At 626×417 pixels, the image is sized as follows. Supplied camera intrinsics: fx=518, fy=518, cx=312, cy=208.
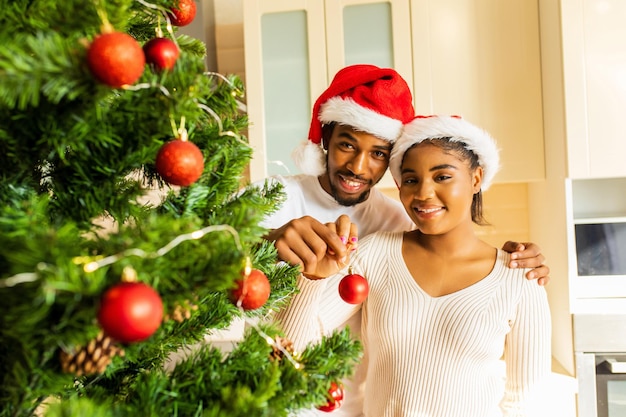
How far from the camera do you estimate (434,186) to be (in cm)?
91

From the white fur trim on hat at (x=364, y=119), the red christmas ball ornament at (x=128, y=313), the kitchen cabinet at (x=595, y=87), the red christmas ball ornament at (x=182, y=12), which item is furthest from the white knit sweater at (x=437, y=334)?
the kitchen cabinet at (x=595, y=87)

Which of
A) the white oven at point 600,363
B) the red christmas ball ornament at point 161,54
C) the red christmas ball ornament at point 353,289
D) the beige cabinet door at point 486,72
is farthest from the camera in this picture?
the beige cabinet door at point 486,72

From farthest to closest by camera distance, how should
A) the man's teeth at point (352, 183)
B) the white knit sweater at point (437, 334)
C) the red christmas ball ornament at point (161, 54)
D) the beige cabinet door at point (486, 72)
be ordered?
the beige cabinet door at point (486, 72) < the man's teeth at point (352, 183) < the white knit sweater at point (437, 334) < the red christmas ball ornament at point (161, 54)

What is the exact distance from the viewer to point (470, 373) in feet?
2.96

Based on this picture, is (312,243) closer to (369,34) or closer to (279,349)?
(279,349)

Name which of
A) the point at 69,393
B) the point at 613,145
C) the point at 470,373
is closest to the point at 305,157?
the point at 470,373

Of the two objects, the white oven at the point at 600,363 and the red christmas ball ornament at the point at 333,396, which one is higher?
the red christmas ball ornament at the point at 333,396

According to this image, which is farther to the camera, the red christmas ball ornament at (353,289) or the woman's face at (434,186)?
the woman's face at (434,186)

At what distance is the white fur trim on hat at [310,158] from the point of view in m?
1.11

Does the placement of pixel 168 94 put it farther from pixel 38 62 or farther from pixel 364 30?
pixel 364 30

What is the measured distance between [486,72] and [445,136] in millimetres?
1060

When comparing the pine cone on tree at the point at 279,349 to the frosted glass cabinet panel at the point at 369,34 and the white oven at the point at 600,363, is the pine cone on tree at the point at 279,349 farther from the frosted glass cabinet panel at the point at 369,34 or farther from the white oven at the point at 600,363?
the frosted glass cabinet panel at the point at 369,34

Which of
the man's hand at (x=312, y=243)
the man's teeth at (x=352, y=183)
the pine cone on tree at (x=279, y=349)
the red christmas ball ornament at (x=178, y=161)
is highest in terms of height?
the man's teeth at (x=352, y=183)

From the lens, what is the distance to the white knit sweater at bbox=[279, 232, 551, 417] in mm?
891
